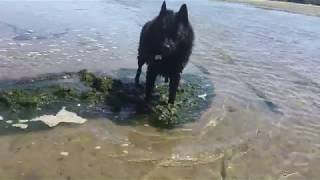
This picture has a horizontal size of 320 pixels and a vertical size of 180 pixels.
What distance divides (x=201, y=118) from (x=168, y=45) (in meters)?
1.33

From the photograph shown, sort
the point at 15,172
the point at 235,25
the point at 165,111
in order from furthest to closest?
the point at 235,25 → the point at 165,111 → the point at 15,172

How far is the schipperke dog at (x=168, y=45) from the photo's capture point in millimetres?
7453

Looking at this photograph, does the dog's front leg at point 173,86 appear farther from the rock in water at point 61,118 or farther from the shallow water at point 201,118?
the rock in water at point 61,118

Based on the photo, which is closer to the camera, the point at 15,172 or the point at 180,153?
the point at 15,172

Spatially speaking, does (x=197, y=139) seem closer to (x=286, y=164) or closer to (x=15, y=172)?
(x=286, y=164)

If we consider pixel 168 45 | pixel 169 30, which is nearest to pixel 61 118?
pixel 168 45

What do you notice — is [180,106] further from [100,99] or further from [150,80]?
[100,99]

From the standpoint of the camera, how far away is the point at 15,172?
16.6 ft

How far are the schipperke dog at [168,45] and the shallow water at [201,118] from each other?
98 cm

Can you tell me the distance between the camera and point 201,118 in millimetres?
7508

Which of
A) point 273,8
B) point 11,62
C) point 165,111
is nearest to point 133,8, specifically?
point 273,8

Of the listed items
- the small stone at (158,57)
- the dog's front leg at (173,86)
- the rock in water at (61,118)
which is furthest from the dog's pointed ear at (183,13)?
the rock in water at (61,118)

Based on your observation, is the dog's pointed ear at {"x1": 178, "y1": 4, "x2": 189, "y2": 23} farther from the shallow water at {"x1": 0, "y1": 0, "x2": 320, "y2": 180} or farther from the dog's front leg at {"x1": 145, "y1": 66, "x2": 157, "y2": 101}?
the shallow water at {"x1": 0, "y1": 0, "x2": 320, "y2": 180}

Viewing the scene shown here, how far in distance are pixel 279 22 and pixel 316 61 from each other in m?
8.87
